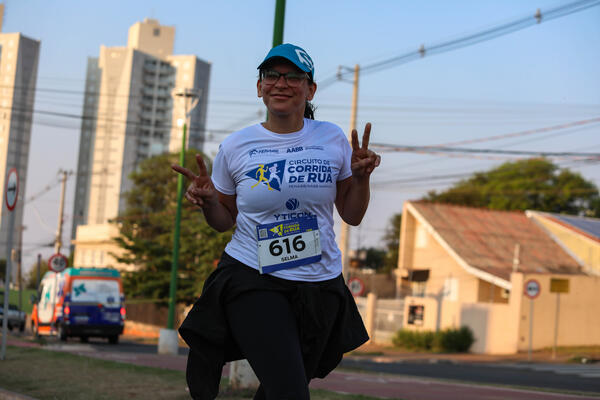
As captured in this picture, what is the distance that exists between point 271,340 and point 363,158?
0.92m

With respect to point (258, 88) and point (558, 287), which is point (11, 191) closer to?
point (258, 88)

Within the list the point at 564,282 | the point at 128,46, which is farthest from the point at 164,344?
the point at 128,46

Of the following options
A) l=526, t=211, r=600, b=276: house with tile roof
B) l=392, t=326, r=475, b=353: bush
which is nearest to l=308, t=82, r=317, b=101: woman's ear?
l=392, t=326, r=475, b=353: bush

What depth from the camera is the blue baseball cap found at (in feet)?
12.6

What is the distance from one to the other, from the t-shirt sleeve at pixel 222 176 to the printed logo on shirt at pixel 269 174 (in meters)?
0.23

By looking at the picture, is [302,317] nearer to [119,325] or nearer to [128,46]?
[119,325]

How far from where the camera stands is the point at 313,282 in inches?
146

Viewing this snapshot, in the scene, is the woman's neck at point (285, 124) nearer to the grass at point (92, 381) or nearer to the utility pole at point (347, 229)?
the grass at point (92, 381)

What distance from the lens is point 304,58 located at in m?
3.93

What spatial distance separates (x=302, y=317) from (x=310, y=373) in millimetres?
321

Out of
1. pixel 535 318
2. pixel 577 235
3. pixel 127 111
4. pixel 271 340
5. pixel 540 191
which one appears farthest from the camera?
pixel 127 111

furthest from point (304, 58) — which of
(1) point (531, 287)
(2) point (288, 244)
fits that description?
(1) point (531, 287)

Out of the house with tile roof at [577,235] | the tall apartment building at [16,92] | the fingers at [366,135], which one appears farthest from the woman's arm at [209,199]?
the tall apartment building at [16,92]

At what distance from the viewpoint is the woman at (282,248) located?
11.7 ft
